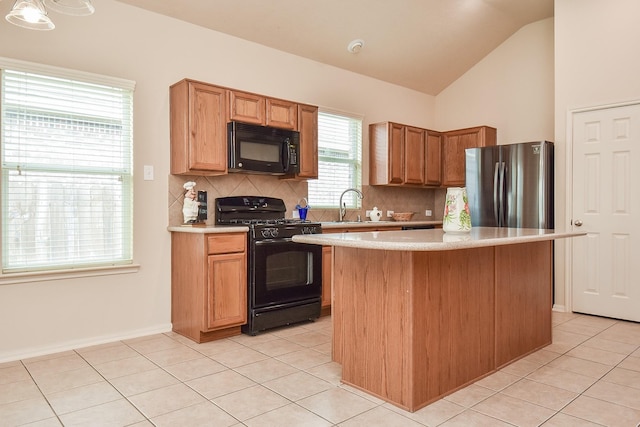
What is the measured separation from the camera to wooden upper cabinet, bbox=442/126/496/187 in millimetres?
5441

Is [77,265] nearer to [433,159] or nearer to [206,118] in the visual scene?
[206,118]

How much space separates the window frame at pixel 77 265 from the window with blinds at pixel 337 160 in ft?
6.19

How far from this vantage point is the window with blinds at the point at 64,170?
303 cm

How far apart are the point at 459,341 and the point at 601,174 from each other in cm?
276

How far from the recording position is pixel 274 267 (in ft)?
12.1

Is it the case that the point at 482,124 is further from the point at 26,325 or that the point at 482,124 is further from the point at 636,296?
the point at 26,325

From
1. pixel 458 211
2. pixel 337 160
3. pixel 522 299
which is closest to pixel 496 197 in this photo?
pixel 337 160

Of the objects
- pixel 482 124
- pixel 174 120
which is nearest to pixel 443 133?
pixel 482 124

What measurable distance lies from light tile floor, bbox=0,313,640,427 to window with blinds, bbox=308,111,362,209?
6.33 feet

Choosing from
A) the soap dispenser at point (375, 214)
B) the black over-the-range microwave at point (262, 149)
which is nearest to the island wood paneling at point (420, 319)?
the black over-the-range microwave at point (262, 149)

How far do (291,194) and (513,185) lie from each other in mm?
2273

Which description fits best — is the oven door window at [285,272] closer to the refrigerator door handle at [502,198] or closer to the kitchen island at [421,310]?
the kitchen island at [421,310]

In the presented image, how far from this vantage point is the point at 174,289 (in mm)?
3740

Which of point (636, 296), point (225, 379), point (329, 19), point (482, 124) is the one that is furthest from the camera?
point (482, 124)
